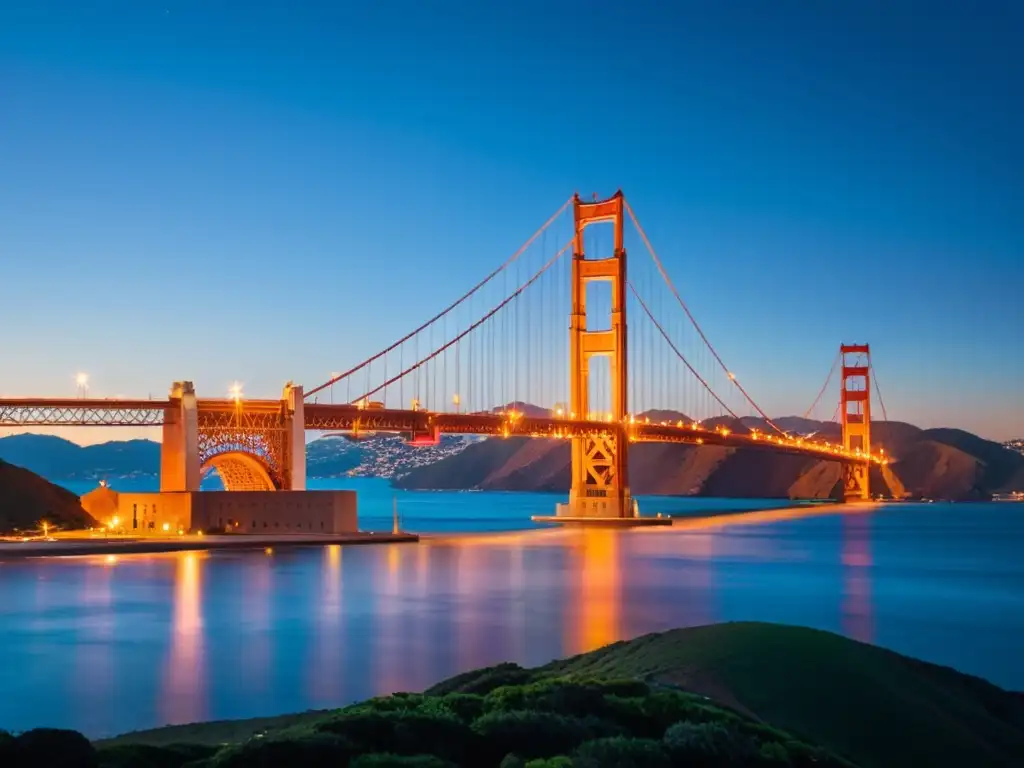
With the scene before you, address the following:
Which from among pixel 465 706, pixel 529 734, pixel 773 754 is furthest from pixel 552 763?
pixel 465 706

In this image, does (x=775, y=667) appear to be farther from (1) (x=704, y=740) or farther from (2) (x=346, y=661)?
(2) (x=346, y=661)

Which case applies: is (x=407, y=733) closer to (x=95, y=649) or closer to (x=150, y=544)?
(x=95, y=649)

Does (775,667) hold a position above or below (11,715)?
above

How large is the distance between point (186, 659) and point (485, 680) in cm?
848

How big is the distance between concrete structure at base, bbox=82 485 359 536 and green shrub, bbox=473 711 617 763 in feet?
106

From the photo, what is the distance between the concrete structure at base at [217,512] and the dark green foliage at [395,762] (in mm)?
33077

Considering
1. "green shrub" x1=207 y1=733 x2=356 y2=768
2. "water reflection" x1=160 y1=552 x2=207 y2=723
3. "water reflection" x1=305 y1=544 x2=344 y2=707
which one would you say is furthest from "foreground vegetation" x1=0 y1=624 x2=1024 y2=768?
"water reflection" x1=305 y1=544 x2=344 y2=707

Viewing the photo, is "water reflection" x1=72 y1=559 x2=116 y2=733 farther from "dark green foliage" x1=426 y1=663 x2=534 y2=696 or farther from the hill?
the hill

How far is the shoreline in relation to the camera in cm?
3481

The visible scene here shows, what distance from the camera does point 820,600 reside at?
30.6m

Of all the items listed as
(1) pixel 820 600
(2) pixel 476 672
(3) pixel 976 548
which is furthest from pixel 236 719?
(3) pixel 976 548

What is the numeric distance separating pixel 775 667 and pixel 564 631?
10398 millimetres

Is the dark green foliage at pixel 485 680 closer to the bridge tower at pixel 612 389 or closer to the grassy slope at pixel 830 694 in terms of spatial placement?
the grassy slope at pixel 830 694

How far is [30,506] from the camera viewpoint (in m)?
41.8
